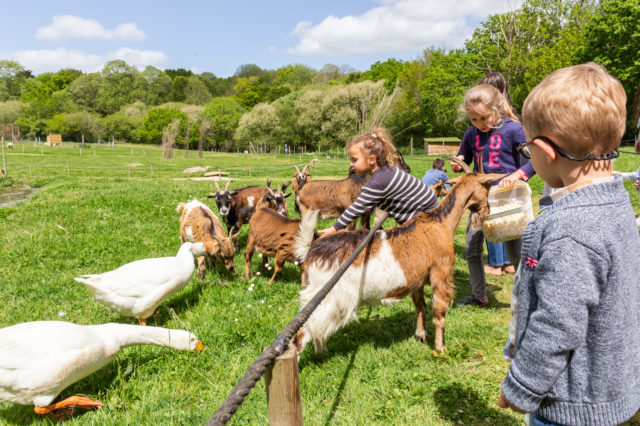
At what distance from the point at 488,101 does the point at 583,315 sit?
3.32 m

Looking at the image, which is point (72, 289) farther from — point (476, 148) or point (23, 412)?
point (476, 148)

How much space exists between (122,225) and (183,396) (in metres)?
6.23

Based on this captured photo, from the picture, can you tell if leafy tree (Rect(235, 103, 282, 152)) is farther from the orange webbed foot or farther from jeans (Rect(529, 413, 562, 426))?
jeans (Rect(529, 413, 562, 426))

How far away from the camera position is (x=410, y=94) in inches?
2007

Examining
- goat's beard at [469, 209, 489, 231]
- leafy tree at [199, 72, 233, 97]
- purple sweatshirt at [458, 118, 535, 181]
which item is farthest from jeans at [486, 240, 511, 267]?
leafy tree at [199, 72, 233, 97]

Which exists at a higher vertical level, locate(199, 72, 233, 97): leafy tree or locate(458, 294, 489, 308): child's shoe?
locate(199, 72, 233, 97): leafy tree

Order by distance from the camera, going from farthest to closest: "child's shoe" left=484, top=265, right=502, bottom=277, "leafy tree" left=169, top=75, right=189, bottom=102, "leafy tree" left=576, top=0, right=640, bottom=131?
"leafy tree" left=169, top=75, right=189, bottom=102, "leafy tree" left=576, top=0, right=640, bottom=131, "child's shoe" left=484, top=265, right=502, bottom=277

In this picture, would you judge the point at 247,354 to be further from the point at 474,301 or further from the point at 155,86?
the point at 155,86

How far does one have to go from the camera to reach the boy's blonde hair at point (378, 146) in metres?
4.09

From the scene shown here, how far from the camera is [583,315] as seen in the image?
125 cm

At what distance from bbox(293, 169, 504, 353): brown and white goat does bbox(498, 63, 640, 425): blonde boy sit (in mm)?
1952

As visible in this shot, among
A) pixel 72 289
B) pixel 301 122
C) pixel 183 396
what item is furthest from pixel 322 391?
pixel 301 122

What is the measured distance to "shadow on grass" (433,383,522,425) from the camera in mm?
2814

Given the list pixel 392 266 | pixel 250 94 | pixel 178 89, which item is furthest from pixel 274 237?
pixel 178 89
